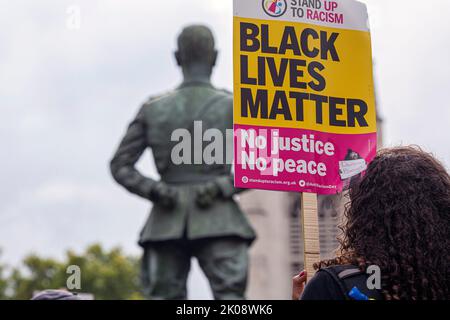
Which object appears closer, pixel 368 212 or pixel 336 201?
pixel 368 212

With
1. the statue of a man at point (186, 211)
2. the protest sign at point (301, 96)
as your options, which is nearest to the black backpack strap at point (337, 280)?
the protest sign at point (301, 96)

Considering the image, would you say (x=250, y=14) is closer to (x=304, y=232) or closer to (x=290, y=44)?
(x=290, y=44)

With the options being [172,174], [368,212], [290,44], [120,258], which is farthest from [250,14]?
[120,258]

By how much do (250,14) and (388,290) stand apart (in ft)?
5.75

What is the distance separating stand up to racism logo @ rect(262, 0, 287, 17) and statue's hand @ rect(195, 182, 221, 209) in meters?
4.54

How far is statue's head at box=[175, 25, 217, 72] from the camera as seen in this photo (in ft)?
32.3

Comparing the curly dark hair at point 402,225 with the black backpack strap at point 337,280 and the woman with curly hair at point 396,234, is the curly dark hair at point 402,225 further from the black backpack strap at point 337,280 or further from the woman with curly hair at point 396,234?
the black backpack strap at point 337,280

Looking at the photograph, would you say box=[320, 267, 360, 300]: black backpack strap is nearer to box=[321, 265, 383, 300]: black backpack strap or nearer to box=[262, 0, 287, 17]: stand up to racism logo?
box=[321, 265, 383, 300]: black backpack strap

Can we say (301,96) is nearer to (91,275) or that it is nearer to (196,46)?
(196,46)

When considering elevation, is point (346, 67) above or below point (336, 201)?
above

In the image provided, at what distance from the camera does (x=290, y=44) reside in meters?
4.91

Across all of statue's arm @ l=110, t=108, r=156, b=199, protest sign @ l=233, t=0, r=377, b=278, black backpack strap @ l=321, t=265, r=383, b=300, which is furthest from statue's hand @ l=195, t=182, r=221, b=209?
black backpack strap @ l=321, t=265, r=383, b=300
